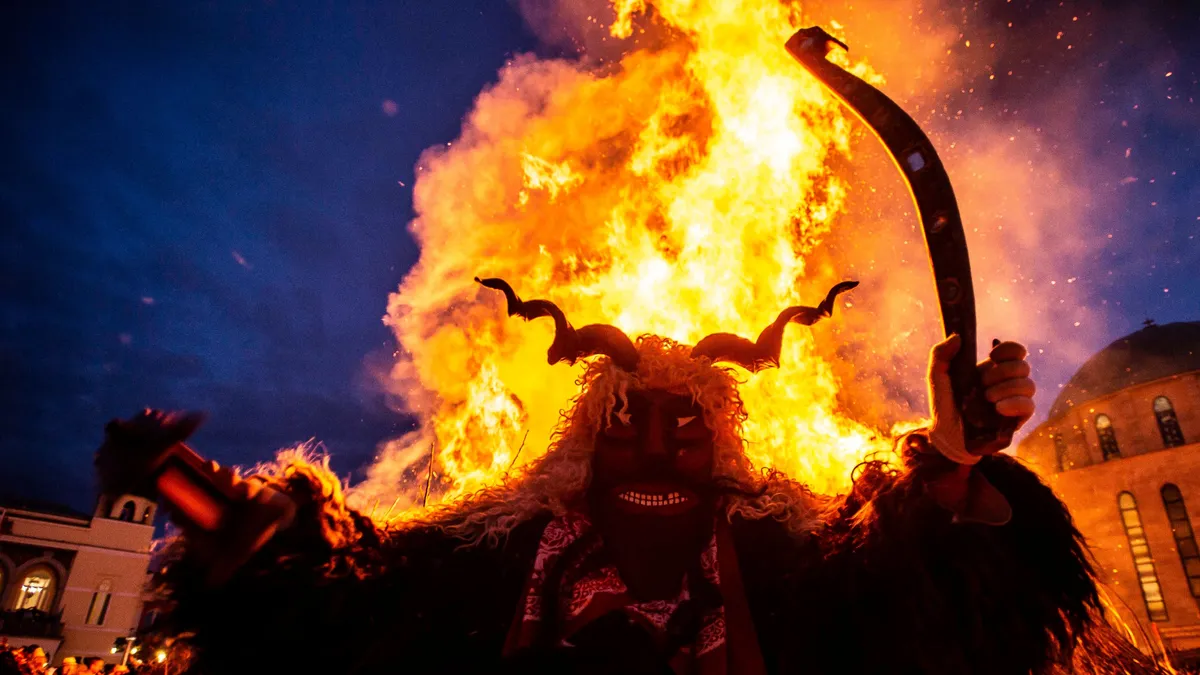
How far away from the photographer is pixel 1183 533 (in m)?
35.4

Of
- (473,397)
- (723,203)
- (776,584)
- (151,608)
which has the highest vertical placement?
(723,203)

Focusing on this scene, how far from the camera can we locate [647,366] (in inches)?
156

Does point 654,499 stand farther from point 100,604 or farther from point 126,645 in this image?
point 100,604

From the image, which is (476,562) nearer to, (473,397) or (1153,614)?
(473,397)

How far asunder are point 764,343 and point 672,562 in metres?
1.44

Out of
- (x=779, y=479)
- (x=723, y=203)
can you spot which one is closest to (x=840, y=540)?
(x=779, y=479)

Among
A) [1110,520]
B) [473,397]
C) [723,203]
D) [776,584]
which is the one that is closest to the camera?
[776,584]

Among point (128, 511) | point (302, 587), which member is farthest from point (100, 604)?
point (302, 587)

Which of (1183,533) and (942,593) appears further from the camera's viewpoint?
(1183,533)

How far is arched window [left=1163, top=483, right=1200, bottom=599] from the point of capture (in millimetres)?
34406

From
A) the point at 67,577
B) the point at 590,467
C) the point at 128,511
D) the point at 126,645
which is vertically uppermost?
the point at 128,511

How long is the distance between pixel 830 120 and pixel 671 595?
704 centimetres

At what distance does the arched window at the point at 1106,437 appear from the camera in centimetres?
4009

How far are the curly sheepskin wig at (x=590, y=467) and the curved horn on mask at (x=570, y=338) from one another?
9cm
